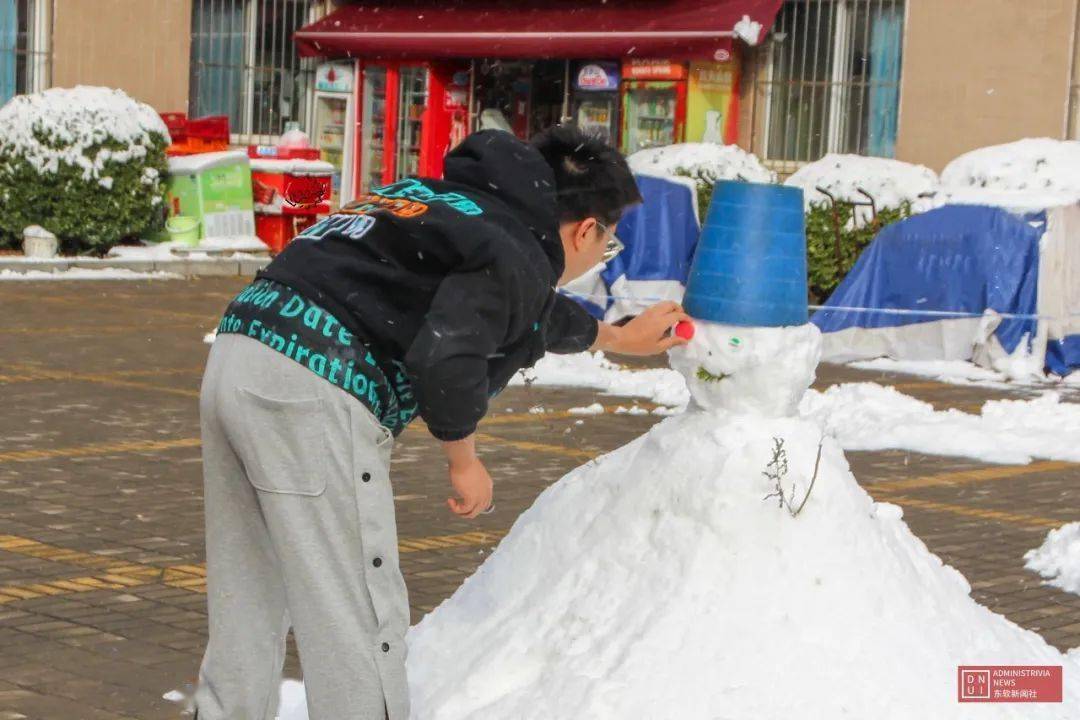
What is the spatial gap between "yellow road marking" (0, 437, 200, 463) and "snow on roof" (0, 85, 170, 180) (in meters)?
10.3

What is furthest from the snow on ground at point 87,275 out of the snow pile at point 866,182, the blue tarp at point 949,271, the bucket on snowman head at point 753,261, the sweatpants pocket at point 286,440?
the sweatpants pocket at point 286,440

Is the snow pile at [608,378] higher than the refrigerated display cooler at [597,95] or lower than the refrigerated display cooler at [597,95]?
lower

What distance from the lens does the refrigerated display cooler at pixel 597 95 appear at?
2123 cm

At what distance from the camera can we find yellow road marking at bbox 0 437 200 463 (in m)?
8.19

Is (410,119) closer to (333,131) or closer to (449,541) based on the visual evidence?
(333,131)

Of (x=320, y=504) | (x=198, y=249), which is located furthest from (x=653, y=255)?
(x=320, y=504)

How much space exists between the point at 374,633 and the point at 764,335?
5.28 feet

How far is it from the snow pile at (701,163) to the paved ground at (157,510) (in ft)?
12.7

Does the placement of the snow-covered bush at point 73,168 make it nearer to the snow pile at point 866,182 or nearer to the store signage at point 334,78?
the store signage at point 334,78

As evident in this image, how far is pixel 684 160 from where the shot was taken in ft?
53.1

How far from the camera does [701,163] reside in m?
16.1

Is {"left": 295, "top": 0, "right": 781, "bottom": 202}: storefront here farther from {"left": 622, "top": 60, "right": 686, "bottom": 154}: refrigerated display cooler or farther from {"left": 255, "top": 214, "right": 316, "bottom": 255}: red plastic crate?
{"left": 255, "top": 214, "right": 316, "bottom": 255}: red plastic crate

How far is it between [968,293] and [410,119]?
1185 centimetres

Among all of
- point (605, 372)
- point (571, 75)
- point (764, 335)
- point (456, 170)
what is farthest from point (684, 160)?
point (456, 170)
